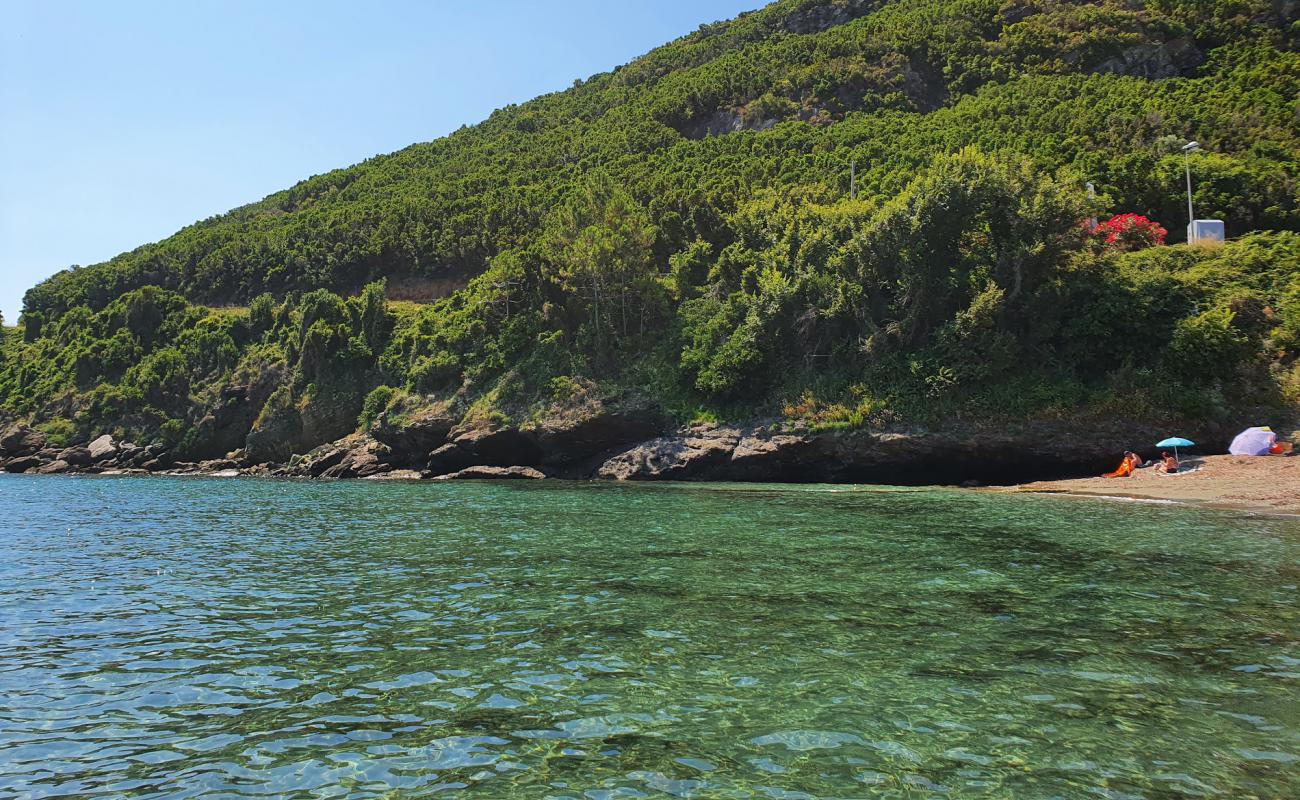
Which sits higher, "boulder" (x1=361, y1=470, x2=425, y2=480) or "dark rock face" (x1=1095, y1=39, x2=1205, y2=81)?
"dark rock face" (x1=1095, y1=39, x2=1205, y2=81)

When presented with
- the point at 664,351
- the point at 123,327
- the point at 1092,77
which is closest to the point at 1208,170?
the point at 1092,77

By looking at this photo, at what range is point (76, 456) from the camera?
216 ft

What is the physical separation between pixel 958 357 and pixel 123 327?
8489 cm

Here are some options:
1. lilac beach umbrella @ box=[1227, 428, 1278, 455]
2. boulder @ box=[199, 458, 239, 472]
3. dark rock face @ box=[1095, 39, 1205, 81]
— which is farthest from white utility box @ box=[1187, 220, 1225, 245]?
boulder @ box=[199, 458, 239, 472]

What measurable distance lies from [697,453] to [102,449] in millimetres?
58381

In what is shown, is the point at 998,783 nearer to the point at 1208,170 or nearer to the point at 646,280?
the point at 646,280

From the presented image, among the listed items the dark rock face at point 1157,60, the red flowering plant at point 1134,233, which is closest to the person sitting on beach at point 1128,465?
the red flowering plant at point 1134,233

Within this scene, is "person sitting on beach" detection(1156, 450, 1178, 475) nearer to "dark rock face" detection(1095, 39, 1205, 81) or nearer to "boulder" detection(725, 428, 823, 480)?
"boulder" detection(725, 428, 823, 480)

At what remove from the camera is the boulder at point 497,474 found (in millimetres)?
44062

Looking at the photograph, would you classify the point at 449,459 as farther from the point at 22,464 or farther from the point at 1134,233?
the point at 22,464

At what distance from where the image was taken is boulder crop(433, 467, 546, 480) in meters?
44.1

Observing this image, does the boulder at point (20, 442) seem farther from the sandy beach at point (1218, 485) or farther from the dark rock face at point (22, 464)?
the sandy beach at point (1218, 485)

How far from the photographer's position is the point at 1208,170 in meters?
43.3

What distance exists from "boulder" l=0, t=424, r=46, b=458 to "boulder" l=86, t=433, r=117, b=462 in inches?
287
